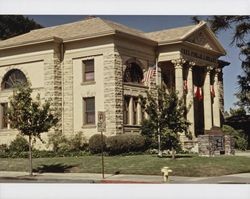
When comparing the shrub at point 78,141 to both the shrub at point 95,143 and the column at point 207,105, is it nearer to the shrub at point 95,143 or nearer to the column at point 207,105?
the shrub at point 95,143

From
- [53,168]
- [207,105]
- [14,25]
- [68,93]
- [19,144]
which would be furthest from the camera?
[207,105]

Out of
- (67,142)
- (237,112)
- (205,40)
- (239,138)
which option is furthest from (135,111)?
(237,112)

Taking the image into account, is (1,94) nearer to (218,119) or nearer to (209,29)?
(209,29)

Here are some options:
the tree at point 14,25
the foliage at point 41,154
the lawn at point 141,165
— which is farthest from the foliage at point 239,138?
the tree at point 14,25

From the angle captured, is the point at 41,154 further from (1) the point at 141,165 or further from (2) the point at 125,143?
(1) the point at 141,165

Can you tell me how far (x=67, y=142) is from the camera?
77.0 feet

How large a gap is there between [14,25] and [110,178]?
226 inches

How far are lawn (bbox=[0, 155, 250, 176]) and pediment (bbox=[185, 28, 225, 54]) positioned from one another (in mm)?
4126

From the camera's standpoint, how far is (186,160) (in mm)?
20719

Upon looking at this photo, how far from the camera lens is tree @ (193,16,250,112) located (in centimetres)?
1962

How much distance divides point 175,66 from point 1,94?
27.8 feet

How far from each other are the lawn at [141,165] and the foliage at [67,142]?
52.2 inches

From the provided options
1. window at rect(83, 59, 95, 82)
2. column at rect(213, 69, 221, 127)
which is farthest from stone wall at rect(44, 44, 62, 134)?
column at rect(213, 69, 221, 127)

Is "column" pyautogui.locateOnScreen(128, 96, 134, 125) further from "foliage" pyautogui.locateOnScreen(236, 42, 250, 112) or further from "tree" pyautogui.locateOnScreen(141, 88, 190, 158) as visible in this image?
"foliage" pyautogui.locateOnScreen(236, 42, 250, 112)
